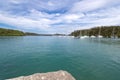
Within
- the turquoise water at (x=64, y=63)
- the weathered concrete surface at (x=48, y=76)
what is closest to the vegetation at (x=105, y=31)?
the turquoise water at (x=64, y=63)

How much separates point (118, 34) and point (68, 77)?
147590mm

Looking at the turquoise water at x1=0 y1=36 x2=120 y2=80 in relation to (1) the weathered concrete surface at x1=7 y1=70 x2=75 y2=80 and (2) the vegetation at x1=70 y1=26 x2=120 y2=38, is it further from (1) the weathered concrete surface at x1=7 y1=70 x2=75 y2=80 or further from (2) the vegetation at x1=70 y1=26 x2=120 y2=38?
(2) the vegetation at x1=70 y1=26 x2=120 y2=38

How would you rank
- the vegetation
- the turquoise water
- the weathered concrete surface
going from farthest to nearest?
the vegetation, the turquoise water, the weathered concrete surface

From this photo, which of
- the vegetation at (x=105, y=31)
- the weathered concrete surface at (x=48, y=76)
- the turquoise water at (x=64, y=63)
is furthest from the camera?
the vegetation at (x=105, y=31)

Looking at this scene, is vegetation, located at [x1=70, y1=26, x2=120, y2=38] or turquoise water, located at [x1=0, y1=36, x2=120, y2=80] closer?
turquoise water, located at [x1=0, y1=36, x2=120, y2=80]

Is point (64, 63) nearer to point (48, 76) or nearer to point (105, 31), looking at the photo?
point (48, 76)

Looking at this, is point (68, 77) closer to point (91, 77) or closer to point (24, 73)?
point (91, 77)

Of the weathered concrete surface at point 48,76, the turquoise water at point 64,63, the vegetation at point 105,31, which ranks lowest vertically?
the turquoise water at point 64,63

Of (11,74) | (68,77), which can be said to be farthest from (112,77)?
(11,74)

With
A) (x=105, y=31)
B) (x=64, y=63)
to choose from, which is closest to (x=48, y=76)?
(x=64, y=63)

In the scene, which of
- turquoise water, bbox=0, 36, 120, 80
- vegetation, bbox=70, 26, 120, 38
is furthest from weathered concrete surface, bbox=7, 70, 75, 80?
vegetation, bbox=70, 26, 120, 38

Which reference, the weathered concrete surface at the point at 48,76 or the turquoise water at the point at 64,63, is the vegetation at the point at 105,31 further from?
the weathered concrete surface at the point at 48,76

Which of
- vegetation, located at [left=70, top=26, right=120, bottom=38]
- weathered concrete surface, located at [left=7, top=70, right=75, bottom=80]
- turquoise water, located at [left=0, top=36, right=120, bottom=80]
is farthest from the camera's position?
vegetation, located at [left=70, top=26, right=120, bottom=38]

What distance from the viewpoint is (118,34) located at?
143250 millimetres
